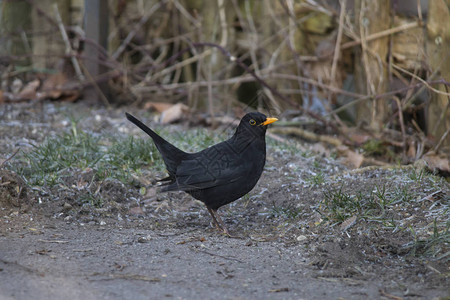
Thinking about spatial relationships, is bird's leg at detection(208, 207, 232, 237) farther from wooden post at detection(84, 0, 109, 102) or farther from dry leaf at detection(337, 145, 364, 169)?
wooden post at detection(84, 0, 109, 102)

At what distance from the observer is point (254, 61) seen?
23.6 ft

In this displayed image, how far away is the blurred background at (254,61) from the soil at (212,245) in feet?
4.25

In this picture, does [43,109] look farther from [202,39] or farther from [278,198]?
[278,198]

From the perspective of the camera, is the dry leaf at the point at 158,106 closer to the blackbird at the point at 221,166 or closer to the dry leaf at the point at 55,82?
the dry leaf at the point at 55,82

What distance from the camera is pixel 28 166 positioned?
471cm

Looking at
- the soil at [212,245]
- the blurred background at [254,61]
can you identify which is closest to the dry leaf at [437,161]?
the blurred background at [254,61]

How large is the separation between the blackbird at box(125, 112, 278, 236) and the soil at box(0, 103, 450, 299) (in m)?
0.28

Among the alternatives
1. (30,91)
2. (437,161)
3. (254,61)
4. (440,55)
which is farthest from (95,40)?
(437,161)

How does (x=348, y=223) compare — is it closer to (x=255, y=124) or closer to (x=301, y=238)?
(x=301, y=238)

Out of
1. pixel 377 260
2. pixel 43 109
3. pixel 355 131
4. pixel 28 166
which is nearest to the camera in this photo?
pixel 377 260

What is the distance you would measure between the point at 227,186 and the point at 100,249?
96 centimetres

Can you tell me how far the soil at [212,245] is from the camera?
2.82 metres

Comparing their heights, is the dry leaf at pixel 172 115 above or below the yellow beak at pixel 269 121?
below

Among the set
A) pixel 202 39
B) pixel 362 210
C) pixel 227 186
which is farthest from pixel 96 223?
pixel 202 39
